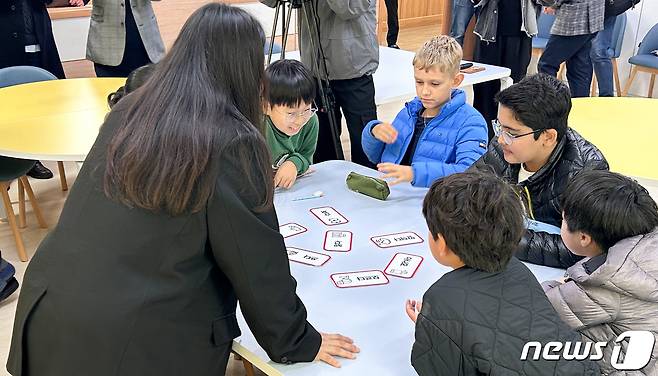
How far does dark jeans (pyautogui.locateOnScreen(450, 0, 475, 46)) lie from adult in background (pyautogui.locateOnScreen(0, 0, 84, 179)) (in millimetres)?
2603

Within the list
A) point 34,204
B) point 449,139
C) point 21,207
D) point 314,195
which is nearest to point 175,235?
point 314,195

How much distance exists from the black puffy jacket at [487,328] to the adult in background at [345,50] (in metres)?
1.85

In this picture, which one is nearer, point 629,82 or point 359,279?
point 359,279

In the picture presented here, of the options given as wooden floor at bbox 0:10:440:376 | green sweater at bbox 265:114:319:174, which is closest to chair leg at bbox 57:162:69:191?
wooden floor at bbox 0:10:440:376

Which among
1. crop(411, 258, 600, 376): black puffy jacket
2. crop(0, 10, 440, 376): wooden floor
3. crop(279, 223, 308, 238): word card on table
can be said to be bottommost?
crop(0, 10, 440, 376): wooden floor

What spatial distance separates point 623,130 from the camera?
268 centimetres

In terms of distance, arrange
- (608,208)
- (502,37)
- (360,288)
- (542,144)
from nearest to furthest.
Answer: (608,208), (360,288), (542,144), (502,37)

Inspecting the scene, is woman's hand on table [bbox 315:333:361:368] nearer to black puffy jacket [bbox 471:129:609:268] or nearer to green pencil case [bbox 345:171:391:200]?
black puffy jacket [bbox 471:129:609:268]

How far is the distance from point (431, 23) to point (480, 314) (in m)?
8.63

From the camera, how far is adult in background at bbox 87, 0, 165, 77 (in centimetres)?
338

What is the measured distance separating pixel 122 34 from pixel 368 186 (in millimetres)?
2043

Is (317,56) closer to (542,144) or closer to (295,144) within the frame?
(295,144)

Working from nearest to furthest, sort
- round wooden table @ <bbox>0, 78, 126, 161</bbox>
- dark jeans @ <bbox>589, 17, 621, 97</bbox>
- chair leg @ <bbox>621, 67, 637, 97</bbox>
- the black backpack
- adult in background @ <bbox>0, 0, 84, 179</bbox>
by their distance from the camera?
1. round wooden table @ <bbox>0, 78, 126, 161</bbox>
2. adult in background @ <bbox>0, 0, 84, 179</bbox>
3. the black backpack
4. dark jeans @ <bbox>589, 17, 621, 97</bbox>
5. chair leg @ <bbox>621, 67, 637, 97</bbox>

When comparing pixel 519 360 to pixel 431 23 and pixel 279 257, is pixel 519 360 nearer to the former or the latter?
pixel 279 257
